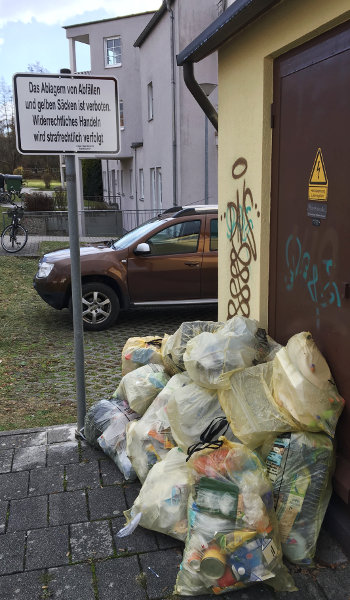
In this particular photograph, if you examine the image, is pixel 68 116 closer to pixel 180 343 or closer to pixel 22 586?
pixel 180 343

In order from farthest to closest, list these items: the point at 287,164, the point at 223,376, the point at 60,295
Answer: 1. the point at 60,295
2. the point at 287,164
3. the point at 223,376

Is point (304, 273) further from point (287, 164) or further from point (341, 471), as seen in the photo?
point (341, 471)

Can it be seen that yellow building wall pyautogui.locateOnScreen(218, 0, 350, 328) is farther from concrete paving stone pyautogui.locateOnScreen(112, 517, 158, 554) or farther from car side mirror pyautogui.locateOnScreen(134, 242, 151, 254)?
car side mirror pyautogui.locateOnScreen(134, 242, 151, 254)

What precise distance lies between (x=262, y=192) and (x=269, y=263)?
49cm

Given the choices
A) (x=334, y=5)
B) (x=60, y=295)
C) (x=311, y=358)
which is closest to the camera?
(x=334, y=5)

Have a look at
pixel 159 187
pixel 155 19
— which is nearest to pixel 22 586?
pixel 155 19

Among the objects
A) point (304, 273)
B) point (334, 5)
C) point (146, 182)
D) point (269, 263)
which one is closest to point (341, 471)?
point (304, 273)

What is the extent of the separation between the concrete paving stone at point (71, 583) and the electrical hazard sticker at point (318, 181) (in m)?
2.32

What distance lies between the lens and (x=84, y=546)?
9.61 feet

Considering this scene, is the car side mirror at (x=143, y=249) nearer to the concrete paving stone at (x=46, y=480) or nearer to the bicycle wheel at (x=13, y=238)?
the concrete paving stone at (x=46, y=480)

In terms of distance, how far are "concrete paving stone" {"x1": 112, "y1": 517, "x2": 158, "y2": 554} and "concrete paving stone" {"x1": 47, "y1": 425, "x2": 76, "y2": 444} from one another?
3.92 ft

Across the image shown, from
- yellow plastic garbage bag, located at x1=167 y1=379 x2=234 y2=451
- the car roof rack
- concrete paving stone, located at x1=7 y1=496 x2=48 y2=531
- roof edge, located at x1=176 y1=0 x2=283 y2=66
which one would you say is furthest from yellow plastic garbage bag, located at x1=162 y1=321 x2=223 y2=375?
the car roof rack

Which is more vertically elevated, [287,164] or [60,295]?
[287,164]

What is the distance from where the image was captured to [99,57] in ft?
76.8
